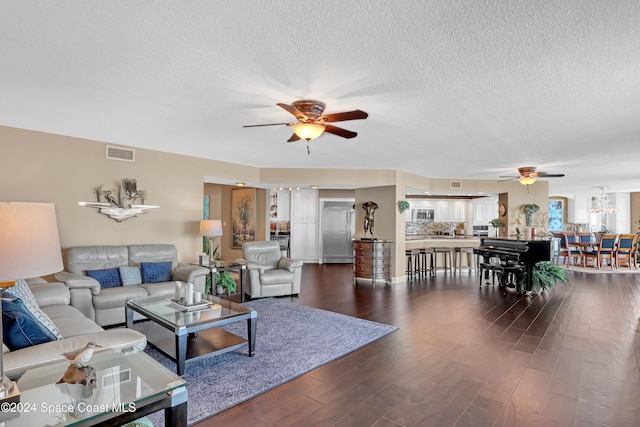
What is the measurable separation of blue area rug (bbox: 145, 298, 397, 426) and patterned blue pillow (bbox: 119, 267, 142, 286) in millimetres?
1490

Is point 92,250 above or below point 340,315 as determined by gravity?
above

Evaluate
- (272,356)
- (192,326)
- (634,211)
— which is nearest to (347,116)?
(192,326)

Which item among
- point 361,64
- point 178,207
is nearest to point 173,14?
point 361,64

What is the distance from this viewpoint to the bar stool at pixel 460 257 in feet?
28.7

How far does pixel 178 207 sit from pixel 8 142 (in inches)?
90.8

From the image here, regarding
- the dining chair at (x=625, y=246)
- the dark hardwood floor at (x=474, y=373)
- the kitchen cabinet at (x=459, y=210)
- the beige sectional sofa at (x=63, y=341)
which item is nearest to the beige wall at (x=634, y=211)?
the dining chair at (x=625, y=246)

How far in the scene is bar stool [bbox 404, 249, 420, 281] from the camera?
25.8ft

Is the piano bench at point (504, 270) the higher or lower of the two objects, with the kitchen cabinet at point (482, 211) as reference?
lower

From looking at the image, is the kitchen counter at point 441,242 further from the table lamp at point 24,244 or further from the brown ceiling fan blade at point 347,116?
the table lamp at point 24,244

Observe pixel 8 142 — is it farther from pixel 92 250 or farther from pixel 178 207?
pixel 178 207

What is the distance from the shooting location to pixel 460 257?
8914 mm

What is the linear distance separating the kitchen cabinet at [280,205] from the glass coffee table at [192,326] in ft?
21.6

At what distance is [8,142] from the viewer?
4.28 meters

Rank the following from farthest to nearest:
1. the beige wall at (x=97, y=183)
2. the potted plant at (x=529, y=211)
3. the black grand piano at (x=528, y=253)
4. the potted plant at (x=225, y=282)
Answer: the potted plant at (x=529, y=211), the black grand piano at (x=528, y=253), the potted plant at (x=225, y=282), the beige wall at (x=97, y=183)
